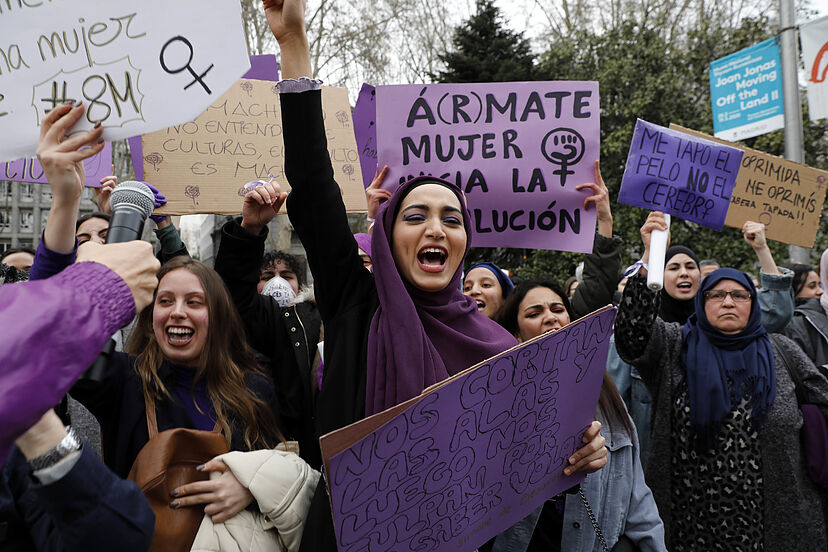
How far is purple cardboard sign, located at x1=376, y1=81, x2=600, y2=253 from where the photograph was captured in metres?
2.86

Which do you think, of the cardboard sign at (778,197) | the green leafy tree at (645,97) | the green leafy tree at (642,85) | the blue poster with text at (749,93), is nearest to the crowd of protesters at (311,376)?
the cardboard sign at (778,197)

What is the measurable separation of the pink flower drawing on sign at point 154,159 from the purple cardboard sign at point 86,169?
0.24 metres

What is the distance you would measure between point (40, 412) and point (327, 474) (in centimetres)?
60

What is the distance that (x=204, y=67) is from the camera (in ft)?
5.40

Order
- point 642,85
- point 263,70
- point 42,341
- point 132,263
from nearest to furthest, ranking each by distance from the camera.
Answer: point 42,341, point 132,263, point 263,70, point 642,85

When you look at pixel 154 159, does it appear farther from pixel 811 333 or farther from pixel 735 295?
pixel 811 333

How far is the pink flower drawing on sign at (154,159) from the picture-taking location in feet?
11.8

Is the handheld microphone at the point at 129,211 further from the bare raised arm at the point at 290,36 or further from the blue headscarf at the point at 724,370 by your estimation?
the blue headscarf at the point at 724,370

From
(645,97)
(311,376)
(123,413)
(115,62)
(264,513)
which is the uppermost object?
(645,97)

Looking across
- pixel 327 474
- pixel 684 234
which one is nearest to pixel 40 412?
pixel 327 474

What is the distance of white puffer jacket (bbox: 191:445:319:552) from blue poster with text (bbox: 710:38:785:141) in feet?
23.6

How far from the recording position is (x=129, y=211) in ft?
4.96

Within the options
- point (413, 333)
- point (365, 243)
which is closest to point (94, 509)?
point (413, 333)

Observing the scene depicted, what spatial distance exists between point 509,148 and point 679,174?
4.55 feet
